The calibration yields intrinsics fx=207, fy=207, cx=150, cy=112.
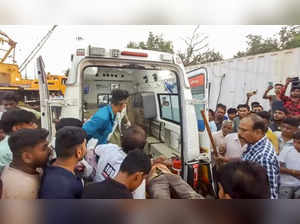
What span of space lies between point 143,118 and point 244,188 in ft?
3.98

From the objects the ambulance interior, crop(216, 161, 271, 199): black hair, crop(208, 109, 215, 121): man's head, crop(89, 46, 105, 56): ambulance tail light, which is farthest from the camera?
the ambulance interior

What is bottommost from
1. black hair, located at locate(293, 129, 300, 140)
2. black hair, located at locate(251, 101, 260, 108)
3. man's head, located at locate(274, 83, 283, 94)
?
black hair, located at locate(293, 129, 300, 140)

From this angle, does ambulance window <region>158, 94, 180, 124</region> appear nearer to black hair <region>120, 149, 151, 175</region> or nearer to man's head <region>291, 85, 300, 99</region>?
black hair <region>120, 149, 151, 175</region>

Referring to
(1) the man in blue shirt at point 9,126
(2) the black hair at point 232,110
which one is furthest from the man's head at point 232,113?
(1) the man in blue shirt at point 9,126

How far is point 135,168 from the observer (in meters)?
1.36

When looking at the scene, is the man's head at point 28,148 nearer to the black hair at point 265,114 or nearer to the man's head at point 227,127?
the man's head at point 227,127

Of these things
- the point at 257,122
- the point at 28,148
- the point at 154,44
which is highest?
the point at 154,44

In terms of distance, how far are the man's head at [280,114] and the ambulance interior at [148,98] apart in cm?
71

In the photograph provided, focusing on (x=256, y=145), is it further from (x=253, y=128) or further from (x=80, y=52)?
(x=80, y=52)

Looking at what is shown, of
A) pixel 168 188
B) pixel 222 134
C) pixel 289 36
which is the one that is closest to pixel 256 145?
pixel 222 134

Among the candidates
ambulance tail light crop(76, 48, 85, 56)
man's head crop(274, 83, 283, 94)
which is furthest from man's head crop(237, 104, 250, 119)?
ambulance tail light crop(76, 48, 85, 56)

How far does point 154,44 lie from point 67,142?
36.9 inches

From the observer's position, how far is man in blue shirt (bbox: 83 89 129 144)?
1.58 metres

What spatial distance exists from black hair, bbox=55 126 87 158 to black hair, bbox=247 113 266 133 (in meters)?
1.18
